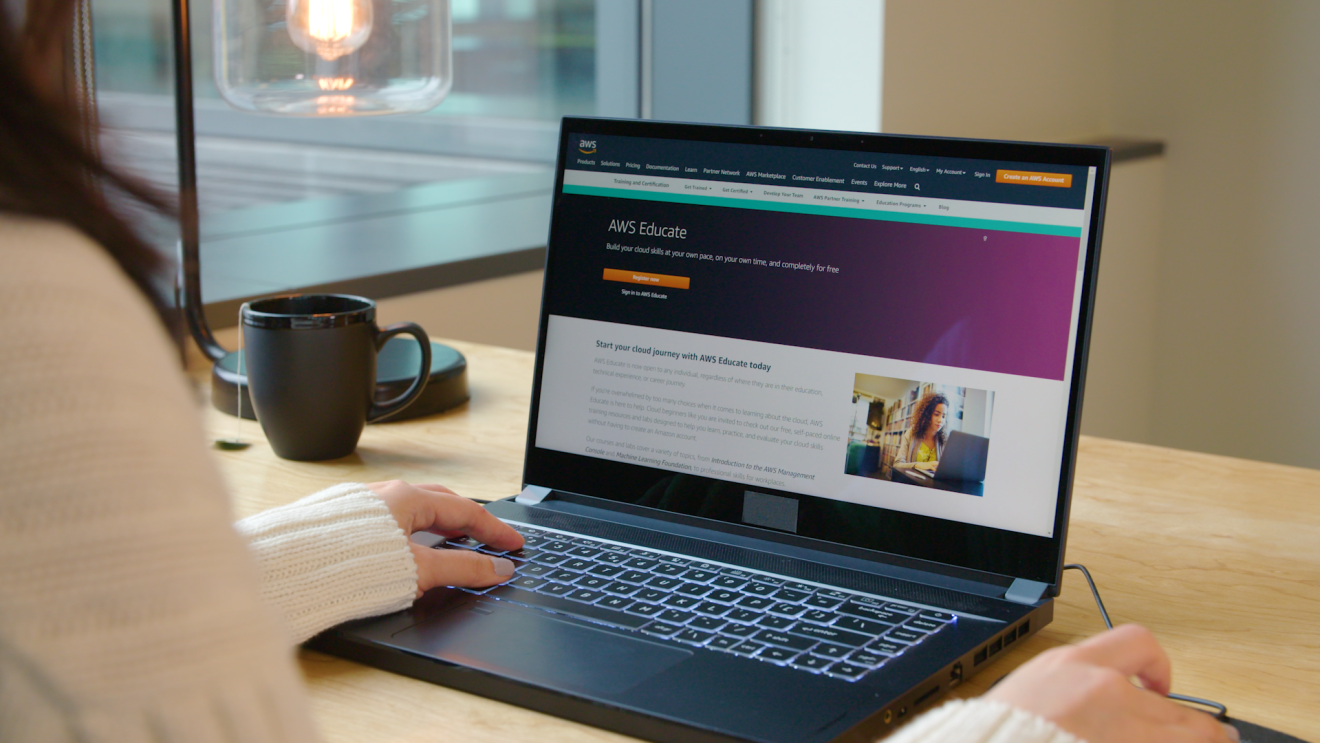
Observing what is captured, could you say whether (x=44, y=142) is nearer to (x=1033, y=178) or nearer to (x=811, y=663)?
(x=811, y=663)

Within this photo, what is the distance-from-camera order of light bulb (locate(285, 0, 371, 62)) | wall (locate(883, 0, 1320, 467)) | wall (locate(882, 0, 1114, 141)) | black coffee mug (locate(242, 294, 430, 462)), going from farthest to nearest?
wall (locate(883, 0, 1320, 467)), wall (locate(882, 0, 1114, 141)), light bulb (locate(285, 0, 371, 62)), black coffee mug (locate(242, 294, 430, 462))

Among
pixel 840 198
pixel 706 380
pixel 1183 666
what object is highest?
pixel 840 198

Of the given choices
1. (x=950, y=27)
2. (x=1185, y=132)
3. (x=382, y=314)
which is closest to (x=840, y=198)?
(x=382, y=314)

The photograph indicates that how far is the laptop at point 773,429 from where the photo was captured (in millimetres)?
628

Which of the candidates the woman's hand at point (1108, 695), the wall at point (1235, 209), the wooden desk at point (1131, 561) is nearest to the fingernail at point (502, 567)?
the wooden desk at point (1131, 561)

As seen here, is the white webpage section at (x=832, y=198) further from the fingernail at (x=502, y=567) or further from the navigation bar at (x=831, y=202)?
the fingernail at (x=502, y=567)

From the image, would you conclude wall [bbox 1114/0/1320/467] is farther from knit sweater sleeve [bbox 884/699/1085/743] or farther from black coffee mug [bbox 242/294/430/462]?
knit sweater sleeve [bbox 884/699/1085/743]

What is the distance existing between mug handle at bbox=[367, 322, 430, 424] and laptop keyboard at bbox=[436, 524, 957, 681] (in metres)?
0.33

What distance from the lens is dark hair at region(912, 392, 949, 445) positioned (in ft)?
2.47

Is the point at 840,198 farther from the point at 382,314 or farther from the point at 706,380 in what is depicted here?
the point at 382,314

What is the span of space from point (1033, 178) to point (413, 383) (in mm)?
630

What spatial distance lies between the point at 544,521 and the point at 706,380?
16 cm

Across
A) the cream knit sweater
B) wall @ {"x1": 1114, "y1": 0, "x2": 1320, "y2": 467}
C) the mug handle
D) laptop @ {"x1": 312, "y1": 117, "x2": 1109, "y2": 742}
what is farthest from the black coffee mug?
wall @ {"x1": 1114, "y1": 0, "x2": 1320, "y2": 467}

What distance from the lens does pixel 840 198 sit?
2.63 ft
